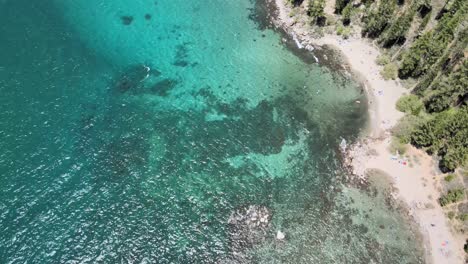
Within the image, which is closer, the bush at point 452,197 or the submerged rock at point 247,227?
the submerged rock at point 247,227

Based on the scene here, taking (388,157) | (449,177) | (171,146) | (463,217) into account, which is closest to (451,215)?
(463,217)

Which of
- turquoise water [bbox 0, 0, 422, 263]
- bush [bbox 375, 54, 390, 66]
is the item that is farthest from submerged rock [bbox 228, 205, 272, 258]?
bush [bbox 375, 54, 390, 66]

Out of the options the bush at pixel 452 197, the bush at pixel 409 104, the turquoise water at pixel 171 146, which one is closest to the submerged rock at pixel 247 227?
the turquoise water at pixel 171 146

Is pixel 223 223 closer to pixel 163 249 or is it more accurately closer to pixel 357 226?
pixel 163 249

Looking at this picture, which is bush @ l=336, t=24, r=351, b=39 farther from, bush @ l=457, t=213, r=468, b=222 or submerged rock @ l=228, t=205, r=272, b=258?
submerged rock @ l=228, t=205, r=272, b=258

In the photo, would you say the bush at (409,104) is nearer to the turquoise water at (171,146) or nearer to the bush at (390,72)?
the bush at (390,72)

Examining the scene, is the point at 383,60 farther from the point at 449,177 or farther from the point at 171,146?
the point at 171,146
